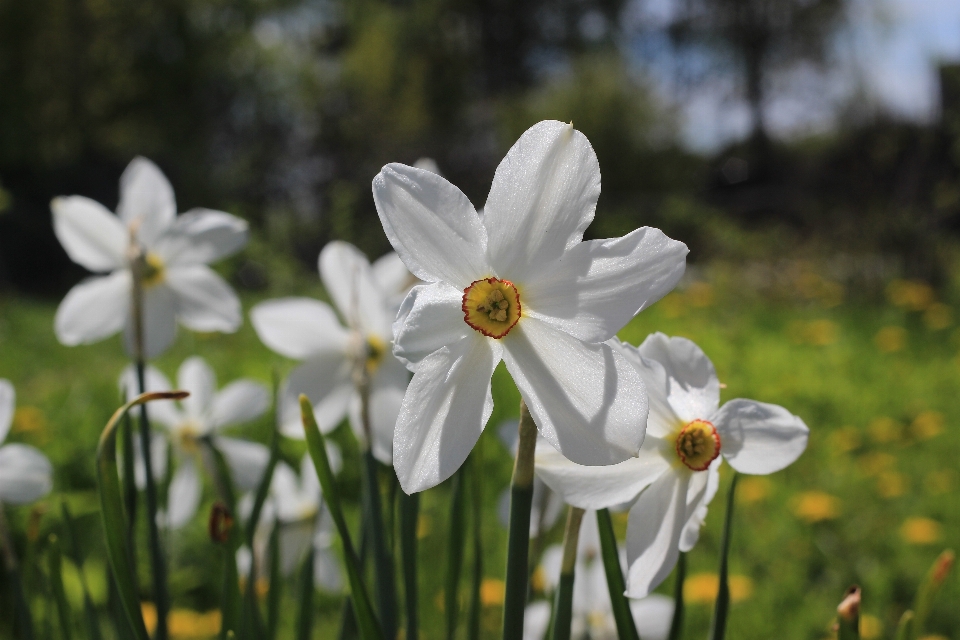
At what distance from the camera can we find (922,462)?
261cm

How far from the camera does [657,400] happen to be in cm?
52

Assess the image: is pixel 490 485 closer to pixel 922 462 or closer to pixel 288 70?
pixel 922 462

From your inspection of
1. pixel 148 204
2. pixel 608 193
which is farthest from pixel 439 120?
pixel 148 204

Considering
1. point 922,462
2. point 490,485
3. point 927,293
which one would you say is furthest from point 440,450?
point 927,293

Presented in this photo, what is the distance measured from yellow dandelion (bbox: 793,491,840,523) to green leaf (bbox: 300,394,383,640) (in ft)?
6.10

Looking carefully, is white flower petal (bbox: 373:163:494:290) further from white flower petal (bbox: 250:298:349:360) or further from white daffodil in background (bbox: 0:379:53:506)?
white daffodil in background (bbox: 0:379:53:506)

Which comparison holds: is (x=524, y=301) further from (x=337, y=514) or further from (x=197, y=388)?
(x=197, y=388)

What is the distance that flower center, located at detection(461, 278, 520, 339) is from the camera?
17.5 inches

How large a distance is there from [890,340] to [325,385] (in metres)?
3.92

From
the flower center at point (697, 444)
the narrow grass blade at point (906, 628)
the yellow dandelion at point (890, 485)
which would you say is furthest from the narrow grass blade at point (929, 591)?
the yellow dandelion at point (890, 485)

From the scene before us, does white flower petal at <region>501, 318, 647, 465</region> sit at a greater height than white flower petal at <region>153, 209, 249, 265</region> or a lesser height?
lesser

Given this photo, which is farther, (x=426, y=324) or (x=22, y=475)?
(x=22, y=475)

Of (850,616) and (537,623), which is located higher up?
(850,616)

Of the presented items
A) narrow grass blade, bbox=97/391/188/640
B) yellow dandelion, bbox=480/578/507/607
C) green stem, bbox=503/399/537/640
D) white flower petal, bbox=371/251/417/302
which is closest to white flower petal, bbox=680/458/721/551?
green stem, bbox=503/399/537/640
